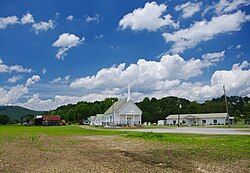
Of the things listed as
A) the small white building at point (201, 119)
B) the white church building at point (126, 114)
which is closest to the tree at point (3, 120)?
the white church building at point (126, 114)

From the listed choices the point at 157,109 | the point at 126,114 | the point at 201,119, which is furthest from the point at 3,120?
the point at 201,119

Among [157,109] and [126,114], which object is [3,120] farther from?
[126,114]

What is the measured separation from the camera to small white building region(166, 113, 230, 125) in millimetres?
121750

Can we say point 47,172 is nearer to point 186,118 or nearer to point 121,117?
point 121,117

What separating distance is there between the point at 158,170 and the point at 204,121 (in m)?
117

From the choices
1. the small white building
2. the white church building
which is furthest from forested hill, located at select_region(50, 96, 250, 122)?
the white church building

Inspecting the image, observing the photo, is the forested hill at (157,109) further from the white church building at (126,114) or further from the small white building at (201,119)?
the white church building at (126,114)

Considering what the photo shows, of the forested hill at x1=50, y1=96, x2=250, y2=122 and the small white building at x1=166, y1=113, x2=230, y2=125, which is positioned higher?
the forested hill at x1=50, y1=96, x2=250, y2=122

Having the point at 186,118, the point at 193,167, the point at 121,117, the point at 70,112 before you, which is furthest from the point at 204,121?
the point at 193,167

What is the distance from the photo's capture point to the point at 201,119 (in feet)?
419

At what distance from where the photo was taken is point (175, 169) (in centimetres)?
1331

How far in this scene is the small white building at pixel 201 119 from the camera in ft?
399

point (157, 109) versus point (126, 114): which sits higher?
point (157, 109)

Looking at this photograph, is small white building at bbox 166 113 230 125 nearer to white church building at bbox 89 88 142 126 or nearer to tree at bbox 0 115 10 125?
white church building at bbox 89 88 142 126
